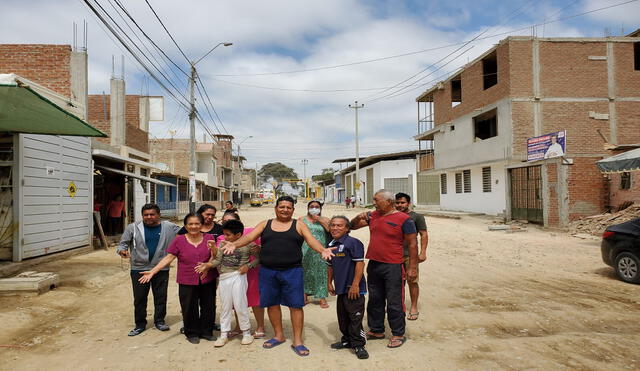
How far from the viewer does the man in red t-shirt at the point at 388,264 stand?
4.24 metres

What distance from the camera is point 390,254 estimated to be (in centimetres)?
425

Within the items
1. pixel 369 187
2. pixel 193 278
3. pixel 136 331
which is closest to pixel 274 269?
pixel 193 278

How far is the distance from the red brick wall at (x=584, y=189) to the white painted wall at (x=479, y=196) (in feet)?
12.0

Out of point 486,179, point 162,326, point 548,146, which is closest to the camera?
point 162,326

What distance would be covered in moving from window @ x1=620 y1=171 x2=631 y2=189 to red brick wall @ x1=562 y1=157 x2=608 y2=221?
2.44 feet

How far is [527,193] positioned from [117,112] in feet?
57.2

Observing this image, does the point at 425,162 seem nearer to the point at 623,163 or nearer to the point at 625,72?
the point at 625,72

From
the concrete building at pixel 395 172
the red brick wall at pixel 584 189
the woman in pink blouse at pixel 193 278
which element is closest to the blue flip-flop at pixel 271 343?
the woman in pink blouse at pixel 193 278

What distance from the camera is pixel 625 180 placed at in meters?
15.4

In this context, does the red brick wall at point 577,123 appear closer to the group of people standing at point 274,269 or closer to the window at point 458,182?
the window at point 458,182

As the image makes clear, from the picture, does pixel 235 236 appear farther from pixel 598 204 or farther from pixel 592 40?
pixel 592 40

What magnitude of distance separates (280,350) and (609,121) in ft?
76.2

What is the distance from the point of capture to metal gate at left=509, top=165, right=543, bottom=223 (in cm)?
1672

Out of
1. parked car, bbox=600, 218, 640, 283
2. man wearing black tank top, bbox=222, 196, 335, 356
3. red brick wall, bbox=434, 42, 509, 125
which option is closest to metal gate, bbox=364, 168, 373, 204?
red brick wall, bbox=434, 42, 509, 125
